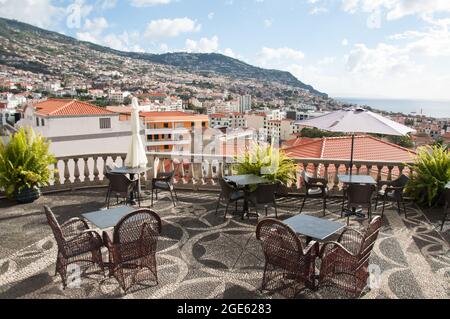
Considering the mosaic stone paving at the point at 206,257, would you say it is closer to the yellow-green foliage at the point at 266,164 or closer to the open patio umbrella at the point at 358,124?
the yellow-green foliage at the point at 266,164

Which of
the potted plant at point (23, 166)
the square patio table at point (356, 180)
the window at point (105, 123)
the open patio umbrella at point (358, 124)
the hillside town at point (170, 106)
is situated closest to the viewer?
the open patio umbrella at point (358, 124)

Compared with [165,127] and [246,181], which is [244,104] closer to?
[165,127]

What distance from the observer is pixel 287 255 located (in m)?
3.70

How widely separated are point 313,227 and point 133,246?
2.19 metres

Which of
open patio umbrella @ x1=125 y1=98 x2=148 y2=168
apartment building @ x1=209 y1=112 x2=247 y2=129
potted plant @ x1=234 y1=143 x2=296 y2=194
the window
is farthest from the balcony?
apartment building @ x1=209 y1=112 x2=247 y2=129

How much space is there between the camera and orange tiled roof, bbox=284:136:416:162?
45.1 ft

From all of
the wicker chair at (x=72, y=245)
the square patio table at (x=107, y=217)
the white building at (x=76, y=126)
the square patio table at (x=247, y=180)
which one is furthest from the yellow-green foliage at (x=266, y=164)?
the white building at (x=76, y=126)

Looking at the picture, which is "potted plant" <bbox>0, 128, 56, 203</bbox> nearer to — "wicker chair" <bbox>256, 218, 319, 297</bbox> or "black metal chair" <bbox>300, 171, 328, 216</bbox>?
"black metal chair" <bbox>300, 171, 328, 216</bbox>

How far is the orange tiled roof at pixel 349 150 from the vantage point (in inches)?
541

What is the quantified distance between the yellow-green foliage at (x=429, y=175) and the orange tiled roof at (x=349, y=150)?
19.7 ft

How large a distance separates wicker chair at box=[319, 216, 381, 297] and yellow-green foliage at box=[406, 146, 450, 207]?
13.6 feet
